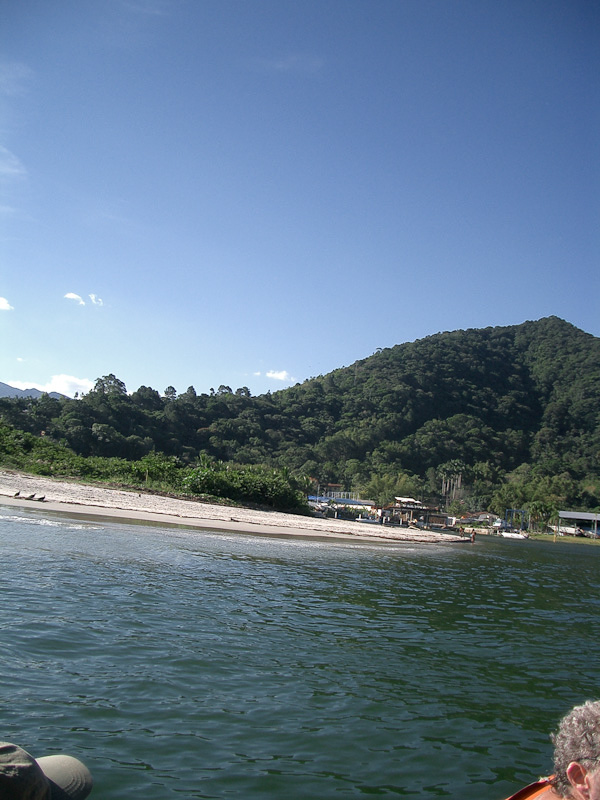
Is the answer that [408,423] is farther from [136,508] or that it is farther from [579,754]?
[579,754]

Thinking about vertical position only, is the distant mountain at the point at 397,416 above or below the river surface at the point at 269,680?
above

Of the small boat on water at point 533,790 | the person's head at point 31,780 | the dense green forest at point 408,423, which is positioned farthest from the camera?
the dense green forest at point 408,423

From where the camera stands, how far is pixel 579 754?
8.54 ft

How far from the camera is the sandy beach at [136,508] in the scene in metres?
26.1

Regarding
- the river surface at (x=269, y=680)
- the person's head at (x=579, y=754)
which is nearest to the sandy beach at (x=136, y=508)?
the river surface at (x=269, y=680)

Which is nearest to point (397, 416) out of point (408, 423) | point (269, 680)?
point (408, 423)

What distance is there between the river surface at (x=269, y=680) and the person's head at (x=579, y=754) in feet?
9.37

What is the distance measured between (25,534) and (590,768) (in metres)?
16.6

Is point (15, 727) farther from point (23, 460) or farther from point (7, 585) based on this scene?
point (23, 460)

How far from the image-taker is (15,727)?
17.3 ft

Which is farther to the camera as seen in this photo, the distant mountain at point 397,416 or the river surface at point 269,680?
the distant mountain at point 397,416

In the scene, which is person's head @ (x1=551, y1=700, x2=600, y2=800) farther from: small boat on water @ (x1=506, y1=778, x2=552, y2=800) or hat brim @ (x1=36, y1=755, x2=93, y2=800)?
hat brim @ (x1=36, y1=755, x2=93, y2=800)

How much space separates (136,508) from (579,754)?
2874 centimetres

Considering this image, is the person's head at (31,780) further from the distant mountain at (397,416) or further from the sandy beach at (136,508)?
the distant mountain at (397,416)
